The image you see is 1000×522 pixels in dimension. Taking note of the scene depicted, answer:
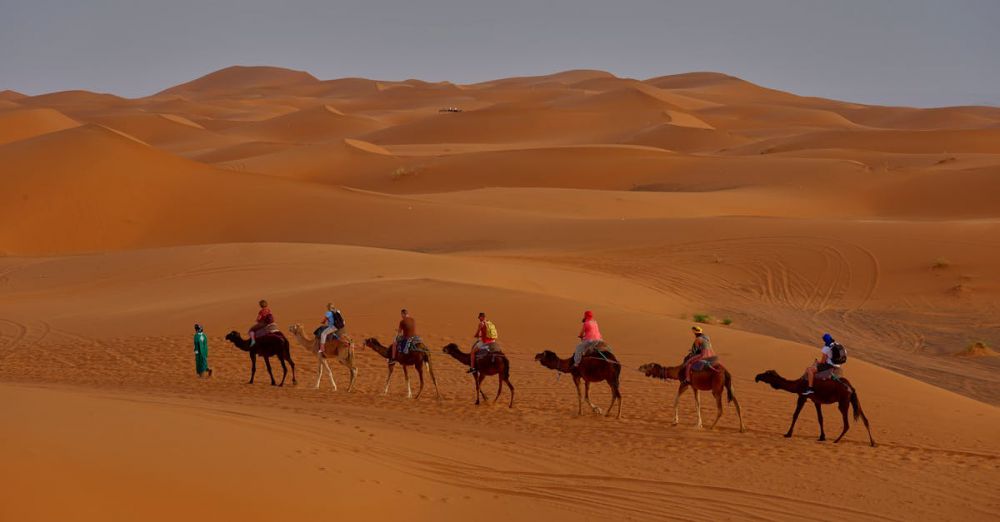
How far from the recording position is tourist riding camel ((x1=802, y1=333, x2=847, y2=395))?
13.3 meters

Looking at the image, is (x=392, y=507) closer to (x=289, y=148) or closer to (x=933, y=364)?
(x=933, y=364)

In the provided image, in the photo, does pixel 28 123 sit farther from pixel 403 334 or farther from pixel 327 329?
pixel 403 334

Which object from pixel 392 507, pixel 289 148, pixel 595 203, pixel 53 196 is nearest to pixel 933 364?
pixel 392 507

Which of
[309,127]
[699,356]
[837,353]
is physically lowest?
[699,356]

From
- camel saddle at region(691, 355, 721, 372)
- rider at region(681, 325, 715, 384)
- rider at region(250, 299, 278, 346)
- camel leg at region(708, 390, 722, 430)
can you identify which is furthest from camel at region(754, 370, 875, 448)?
rider at region(250, 299, 278, 346)

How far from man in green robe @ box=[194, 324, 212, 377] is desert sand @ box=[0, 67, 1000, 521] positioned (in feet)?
1.39

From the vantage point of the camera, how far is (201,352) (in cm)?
1884

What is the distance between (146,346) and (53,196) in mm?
25436

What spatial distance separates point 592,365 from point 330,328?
16.2 feet

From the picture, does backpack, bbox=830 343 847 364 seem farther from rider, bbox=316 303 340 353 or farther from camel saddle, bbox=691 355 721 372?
rider, bbox=316 303 340 353

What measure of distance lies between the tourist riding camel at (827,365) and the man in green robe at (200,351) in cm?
1067

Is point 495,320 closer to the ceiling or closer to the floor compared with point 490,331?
closer to the floor

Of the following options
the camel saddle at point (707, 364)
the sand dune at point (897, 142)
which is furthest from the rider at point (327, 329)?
the sand dune at point (897, 142)

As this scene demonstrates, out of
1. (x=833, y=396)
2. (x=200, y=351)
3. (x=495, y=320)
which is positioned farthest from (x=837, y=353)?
(x=200, y=351)
